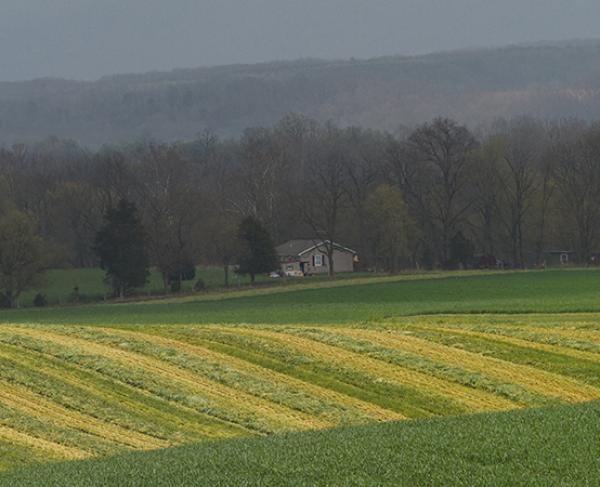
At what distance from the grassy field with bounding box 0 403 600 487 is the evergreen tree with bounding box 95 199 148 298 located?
70.6 meters

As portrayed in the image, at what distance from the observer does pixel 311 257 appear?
118m

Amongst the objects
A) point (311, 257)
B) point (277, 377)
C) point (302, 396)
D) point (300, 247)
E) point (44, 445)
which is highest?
point (300, 247)

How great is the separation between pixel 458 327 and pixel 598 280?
1407 inches

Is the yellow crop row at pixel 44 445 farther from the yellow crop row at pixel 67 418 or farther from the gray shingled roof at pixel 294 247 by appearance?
the gray shingled roof at pixel 294 247

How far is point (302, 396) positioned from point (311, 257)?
3583 inches

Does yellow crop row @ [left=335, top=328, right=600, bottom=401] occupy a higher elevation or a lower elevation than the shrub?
lower

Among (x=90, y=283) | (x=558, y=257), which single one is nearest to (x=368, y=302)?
(x=90, y=283)

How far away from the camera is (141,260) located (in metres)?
90.8

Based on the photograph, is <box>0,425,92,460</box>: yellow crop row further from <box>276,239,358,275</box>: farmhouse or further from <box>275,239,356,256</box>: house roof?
<box>275,239,356,256</box>: house roof

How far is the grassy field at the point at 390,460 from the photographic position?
628 inches

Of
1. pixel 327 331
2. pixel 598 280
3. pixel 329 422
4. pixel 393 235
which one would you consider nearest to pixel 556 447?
pixel 329 422

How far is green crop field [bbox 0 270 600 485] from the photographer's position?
685 inches

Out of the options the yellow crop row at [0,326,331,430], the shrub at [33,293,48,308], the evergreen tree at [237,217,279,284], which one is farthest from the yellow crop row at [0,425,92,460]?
the evergreen tree at [237,217,279,284]

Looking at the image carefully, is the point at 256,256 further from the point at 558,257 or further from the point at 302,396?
the point at 302,396
